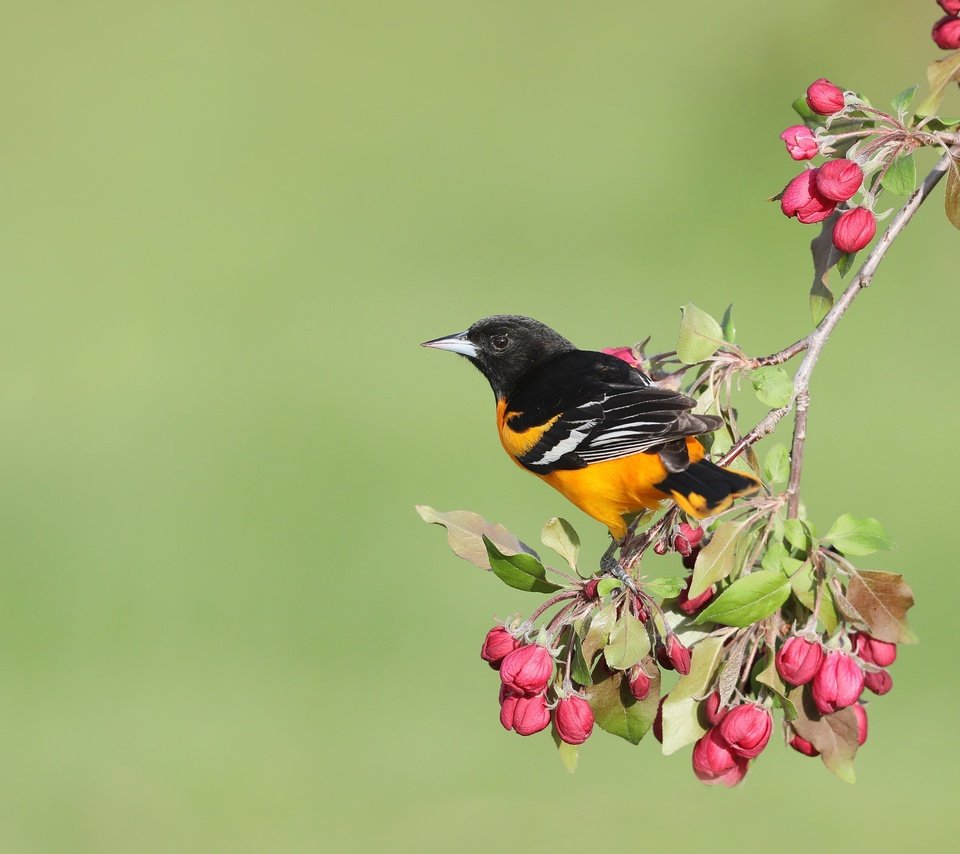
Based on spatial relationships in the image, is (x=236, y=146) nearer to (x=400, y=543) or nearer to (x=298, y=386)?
(x=298, y=386)

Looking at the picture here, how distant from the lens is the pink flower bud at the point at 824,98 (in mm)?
2121

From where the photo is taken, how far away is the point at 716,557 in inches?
81.7

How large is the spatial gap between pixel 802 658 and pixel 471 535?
2.06ft

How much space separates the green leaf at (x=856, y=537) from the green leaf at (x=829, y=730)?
11.6 inches

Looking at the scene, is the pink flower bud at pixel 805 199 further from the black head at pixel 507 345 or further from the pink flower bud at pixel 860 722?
the black head at pixel 507 345

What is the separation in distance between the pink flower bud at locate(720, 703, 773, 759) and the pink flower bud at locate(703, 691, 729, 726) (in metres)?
0.01

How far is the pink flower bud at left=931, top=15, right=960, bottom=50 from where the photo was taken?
82.3 inches

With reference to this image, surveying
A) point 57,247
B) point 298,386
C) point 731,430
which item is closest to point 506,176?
point 298,386

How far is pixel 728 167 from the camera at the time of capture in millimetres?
9914

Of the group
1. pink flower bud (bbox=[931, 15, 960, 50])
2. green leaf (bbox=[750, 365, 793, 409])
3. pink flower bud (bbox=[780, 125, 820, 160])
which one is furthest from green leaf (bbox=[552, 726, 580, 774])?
pink flower bud (bbox=[931, 15, 960, 50])

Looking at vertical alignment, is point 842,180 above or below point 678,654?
above

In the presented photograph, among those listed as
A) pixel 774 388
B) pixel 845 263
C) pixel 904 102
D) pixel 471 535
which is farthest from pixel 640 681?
pixel 904 102

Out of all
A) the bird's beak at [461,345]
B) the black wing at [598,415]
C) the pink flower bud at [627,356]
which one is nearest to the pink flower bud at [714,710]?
the black wing at [598,415]

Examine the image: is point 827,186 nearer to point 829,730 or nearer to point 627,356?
point 627,356
